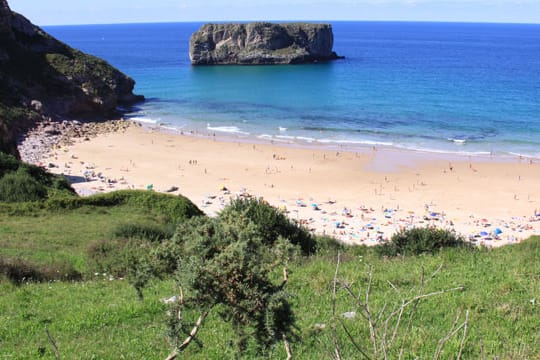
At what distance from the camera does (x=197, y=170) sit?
118ft

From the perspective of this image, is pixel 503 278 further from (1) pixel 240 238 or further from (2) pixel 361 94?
(2) pixel 361 94

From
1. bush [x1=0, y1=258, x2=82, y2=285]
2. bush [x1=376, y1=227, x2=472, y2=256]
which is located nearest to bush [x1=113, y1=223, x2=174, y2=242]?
bush [x1=0, y1=258, x2=82, y2=285]

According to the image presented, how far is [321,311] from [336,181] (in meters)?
24.5

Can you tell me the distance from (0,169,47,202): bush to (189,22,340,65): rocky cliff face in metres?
87.1

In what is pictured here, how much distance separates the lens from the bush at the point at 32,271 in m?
12.4

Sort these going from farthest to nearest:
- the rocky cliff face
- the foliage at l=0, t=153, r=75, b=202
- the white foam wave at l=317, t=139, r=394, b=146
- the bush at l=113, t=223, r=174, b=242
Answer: the rocky cliff face < the white foam wave at l=317, t=139, r=394, b=146 < the foliage at l=0, t=153, r=75, b=202 < the bush at l=113, t=223, r=174, b=242

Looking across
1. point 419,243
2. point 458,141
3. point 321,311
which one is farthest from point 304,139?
point 321,311

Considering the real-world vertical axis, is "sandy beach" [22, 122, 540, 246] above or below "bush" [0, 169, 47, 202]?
below

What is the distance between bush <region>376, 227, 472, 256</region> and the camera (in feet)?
48.7

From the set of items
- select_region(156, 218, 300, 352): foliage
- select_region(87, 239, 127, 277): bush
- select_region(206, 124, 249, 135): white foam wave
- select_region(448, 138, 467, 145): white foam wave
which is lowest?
select_region(206, 124, 249, 135): white foam wave

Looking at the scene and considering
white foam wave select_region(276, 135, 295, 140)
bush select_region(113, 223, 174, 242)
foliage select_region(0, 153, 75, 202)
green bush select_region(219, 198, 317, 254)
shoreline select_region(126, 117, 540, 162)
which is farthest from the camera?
white foam wave select_region(276, 135, 295, 140)

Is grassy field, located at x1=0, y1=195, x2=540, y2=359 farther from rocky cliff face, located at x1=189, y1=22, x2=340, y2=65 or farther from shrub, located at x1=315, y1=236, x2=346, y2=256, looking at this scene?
rocky cliff face, located at x1=189, y1=22, x2=340, y2=65

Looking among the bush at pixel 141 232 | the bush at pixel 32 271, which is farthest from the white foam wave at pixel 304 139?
the bush at pixel 32 271

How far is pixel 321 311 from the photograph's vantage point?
895 cm
